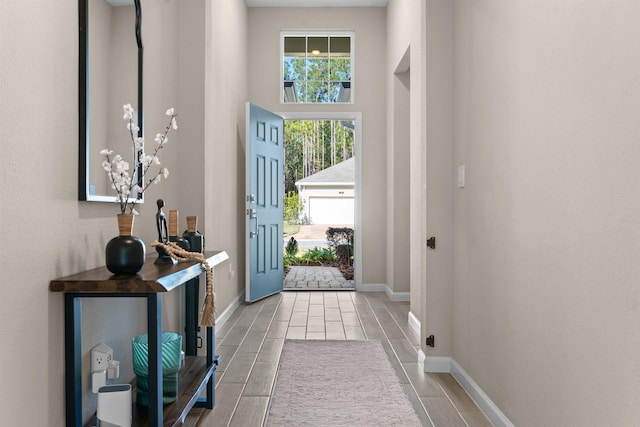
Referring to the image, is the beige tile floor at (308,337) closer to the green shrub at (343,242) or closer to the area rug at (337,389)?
the area rug at (337,389)

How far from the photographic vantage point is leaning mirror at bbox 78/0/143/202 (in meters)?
1.71

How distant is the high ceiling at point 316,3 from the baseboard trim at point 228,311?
11.0 ft

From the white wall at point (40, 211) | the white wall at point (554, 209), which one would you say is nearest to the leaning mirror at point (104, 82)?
the white wall at point (40, 211)

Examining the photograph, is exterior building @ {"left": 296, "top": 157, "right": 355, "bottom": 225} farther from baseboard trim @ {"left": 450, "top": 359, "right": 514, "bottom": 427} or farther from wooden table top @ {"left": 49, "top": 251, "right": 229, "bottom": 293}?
wooden table top @ {"left": 49, "top": 251, "right": 229, "bottom": 293}

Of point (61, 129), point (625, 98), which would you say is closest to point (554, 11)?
point (625, 98)

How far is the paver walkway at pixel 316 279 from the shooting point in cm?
615

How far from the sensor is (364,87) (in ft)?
18.7

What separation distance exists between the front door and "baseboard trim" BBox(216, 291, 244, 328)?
0.45 ft

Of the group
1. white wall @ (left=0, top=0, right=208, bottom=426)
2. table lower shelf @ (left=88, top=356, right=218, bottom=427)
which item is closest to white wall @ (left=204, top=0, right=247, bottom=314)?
table lower shelf @ (left=88, top=356, right=218, bottom=427)

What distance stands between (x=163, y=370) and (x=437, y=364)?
1723 millimetres

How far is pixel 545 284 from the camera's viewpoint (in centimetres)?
173

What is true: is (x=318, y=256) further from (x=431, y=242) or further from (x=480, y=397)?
(x=480, y=397)

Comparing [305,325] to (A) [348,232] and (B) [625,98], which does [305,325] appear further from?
(A) [348,232]

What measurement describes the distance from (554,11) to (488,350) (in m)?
1.52
